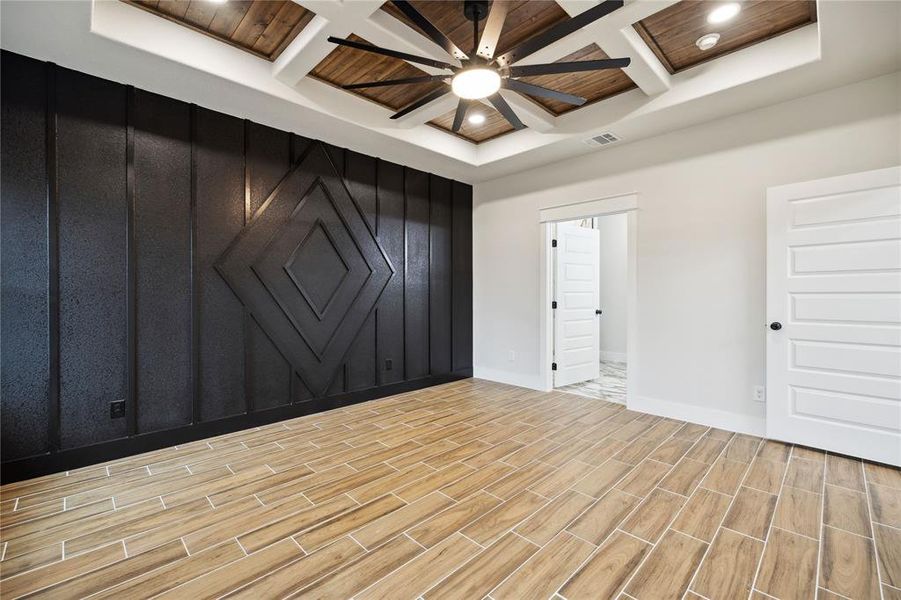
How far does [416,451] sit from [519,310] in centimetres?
282

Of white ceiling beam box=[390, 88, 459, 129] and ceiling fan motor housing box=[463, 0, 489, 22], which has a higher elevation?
ceiling fan motor housing box=[463, 0, 489, 22]

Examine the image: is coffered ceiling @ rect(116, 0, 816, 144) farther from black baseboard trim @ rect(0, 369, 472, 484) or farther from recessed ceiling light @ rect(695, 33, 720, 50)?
black baseboard trim @ rect(0, 369, 472, 484)

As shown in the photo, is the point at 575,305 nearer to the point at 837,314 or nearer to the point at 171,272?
the point at 837,314

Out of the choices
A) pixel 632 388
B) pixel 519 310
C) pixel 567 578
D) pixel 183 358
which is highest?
pixel 519 310

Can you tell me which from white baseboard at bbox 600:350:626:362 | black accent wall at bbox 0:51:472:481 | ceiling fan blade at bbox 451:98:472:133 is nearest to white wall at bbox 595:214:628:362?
white baseboard at bbox 600:350:626:362

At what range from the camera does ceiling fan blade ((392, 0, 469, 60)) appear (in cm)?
195

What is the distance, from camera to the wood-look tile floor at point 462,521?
1.73 metres

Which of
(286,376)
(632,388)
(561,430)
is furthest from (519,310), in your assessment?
(286,376)

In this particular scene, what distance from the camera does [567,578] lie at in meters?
1.75

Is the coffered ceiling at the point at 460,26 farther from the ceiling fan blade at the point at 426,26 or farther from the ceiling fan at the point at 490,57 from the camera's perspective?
the ceiling fan blade at the point at 426,26

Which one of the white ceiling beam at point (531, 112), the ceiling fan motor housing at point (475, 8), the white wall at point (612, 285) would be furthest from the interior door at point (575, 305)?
the ceiling fan motor housing at point (475, 8)

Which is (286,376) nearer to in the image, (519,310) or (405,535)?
(405,535)

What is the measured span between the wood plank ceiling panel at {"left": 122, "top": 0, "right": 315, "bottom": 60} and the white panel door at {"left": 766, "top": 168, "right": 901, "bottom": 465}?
4.03m

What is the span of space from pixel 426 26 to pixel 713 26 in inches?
87.9
